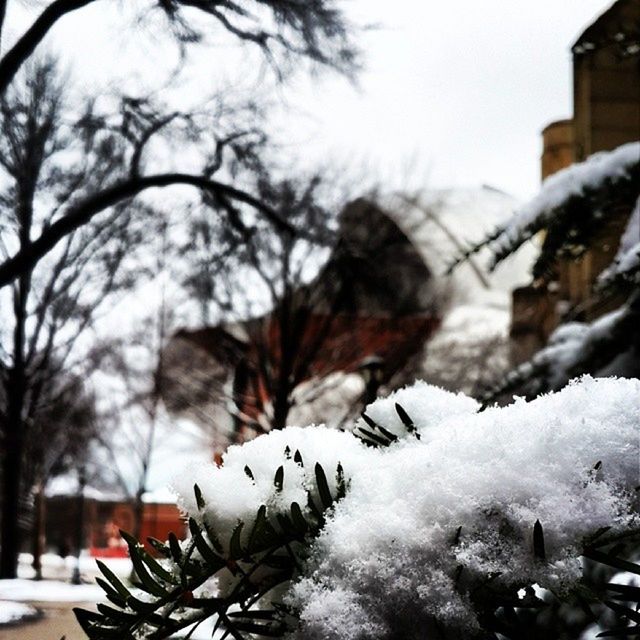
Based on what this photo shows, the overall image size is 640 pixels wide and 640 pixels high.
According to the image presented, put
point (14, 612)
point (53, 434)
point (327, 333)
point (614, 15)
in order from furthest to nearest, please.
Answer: point (53, 434) → point (327, 333) → point (614, 15) → point (14, 612)

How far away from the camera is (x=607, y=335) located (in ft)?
6.46

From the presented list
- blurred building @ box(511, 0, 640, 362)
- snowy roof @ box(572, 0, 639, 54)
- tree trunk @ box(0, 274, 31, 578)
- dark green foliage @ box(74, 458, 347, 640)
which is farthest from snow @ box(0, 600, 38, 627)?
tree trunk @ box(0, 274, 31, 578)

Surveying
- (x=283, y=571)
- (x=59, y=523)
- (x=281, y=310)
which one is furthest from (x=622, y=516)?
(x=59, y=523)

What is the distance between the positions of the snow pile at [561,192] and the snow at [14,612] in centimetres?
136

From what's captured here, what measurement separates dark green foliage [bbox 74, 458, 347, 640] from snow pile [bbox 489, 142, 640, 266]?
1.45 m

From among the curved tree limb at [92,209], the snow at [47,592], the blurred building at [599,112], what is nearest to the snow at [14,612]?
the snow at [47,592]

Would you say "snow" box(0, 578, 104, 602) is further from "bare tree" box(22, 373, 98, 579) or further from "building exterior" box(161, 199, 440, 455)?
"bare tree" box(22, 373, 98, 579)

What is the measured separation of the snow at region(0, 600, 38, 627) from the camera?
728mm

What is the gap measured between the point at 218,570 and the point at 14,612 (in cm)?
32

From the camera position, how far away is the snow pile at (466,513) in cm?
46

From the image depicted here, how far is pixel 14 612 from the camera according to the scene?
752 millimetres

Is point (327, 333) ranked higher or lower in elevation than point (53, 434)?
higher

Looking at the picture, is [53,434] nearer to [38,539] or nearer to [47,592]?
[38,539]

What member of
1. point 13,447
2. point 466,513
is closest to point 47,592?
point 466,513
